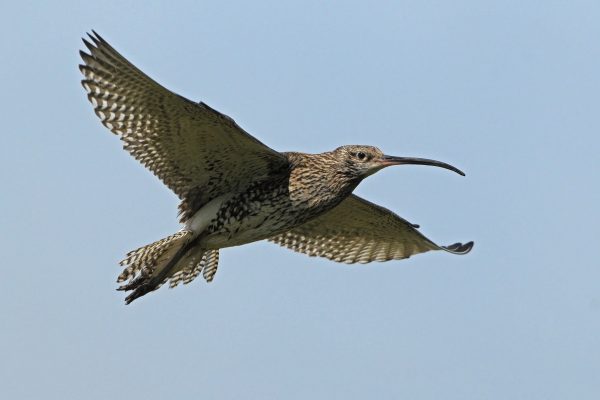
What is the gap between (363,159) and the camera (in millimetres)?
13773

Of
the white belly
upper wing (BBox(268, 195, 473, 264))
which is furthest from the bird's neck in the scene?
upper wing (BBox(268, 195, 473, 264))

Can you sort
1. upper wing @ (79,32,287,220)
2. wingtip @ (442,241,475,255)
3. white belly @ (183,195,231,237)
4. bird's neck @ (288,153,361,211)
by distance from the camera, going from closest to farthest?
upper wing @ (79,32,287,220) < bird's neck @ (288,153,361,211) < white belly @ (183,195,231,237) < wingtip @ (442,241,475,255)

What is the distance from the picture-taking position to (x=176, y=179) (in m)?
13.9

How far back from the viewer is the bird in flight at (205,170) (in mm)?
13031

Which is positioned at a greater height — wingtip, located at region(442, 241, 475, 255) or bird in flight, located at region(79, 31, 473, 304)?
wingtip, located at region(442, 241, 475, 255)

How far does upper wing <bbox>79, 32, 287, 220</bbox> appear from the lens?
1287 cm

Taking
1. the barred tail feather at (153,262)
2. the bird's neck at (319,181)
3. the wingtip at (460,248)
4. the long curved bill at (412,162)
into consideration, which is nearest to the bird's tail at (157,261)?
the barred tail feather at (153,262)

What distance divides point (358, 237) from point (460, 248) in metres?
1.31

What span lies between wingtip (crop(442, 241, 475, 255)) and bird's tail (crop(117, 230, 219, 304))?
10.1 feet

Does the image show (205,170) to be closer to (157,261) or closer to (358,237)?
(157,261)

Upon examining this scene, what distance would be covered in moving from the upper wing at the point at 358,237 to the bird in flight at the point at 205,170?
4.77 ft

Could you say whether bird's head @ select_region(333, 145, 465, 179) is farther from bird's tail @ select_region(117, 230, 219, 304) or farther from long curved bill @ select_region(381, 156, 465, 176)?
bird's tail @ select_region(117, 230, 219, 304)

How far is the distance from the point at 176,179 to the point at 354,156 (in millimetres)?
1852

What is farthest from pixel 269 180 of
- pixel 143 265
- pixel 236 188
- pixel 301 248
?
pixel 301 248
